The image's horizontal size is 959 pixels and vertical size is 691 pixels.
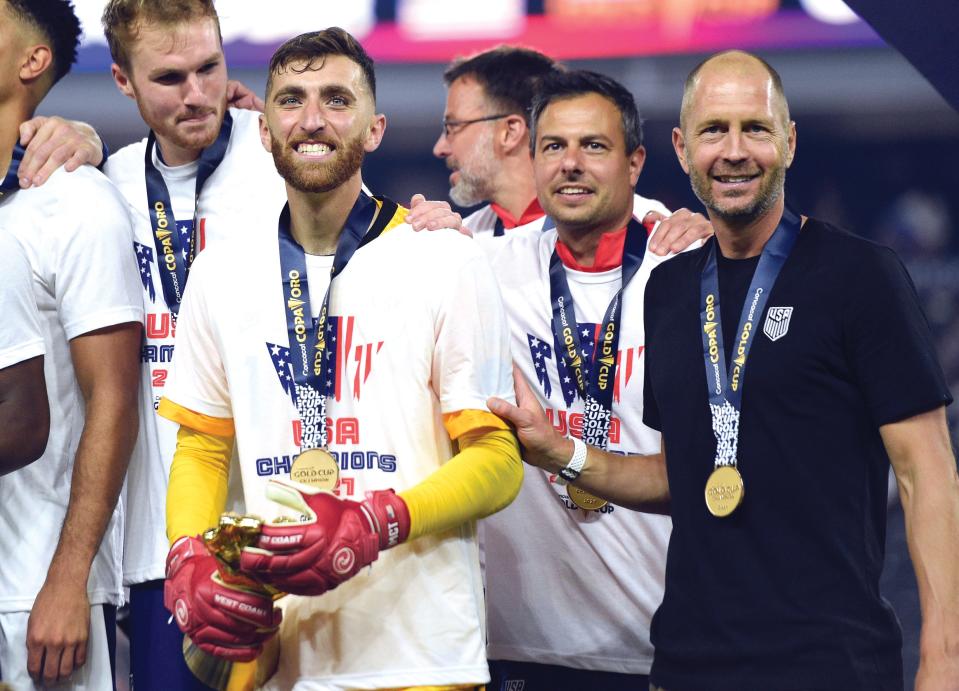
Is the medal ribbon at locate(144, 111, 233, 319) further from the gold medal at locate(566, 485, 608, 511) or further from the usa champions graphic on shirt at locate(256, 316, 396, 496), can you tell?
the gold medal at locate(566, 485, 608, 511)

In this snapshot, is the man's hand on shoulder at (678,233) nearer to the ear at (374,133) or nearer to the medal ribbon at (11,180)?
the ear at (374,133)

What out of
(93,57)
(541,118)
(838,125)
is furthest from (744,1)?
(541,118)

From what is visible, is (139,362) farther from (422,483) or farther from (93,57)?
(93,57)

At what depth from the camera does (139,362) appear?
332 centimetres

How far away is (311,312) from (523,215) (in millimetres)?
2271

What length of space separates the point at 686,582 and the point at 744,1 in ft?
21.3

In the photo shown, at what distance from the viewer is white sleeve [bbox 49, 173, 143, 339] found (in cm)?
319

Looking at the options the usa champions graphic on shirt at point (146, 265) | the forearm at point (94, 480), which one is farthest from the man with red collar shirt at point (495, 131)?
the forearm at point (94, 480)

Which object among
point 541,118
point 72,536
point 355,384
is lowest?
point 72,536

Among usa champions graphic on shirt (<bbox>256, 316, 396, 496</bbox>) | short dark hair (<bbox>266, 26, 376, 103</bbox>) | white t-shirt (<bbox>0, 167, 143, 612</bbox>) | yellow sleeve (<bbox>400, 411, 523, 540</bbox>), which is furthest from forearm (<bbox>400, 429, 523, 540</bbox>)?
white t-shirt (<bbox>0, 167, 143, 612</bbox>)

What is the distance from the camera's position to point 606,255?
11.7 ft

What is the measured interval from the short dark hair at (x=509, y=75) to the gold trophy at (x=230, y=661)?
2.89 metres

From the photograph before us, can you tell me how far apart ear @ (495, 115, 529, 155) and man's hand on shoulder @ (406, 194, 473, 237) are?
2.17 m

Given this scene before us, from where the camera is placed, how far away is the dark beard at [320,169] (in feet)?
9.23
